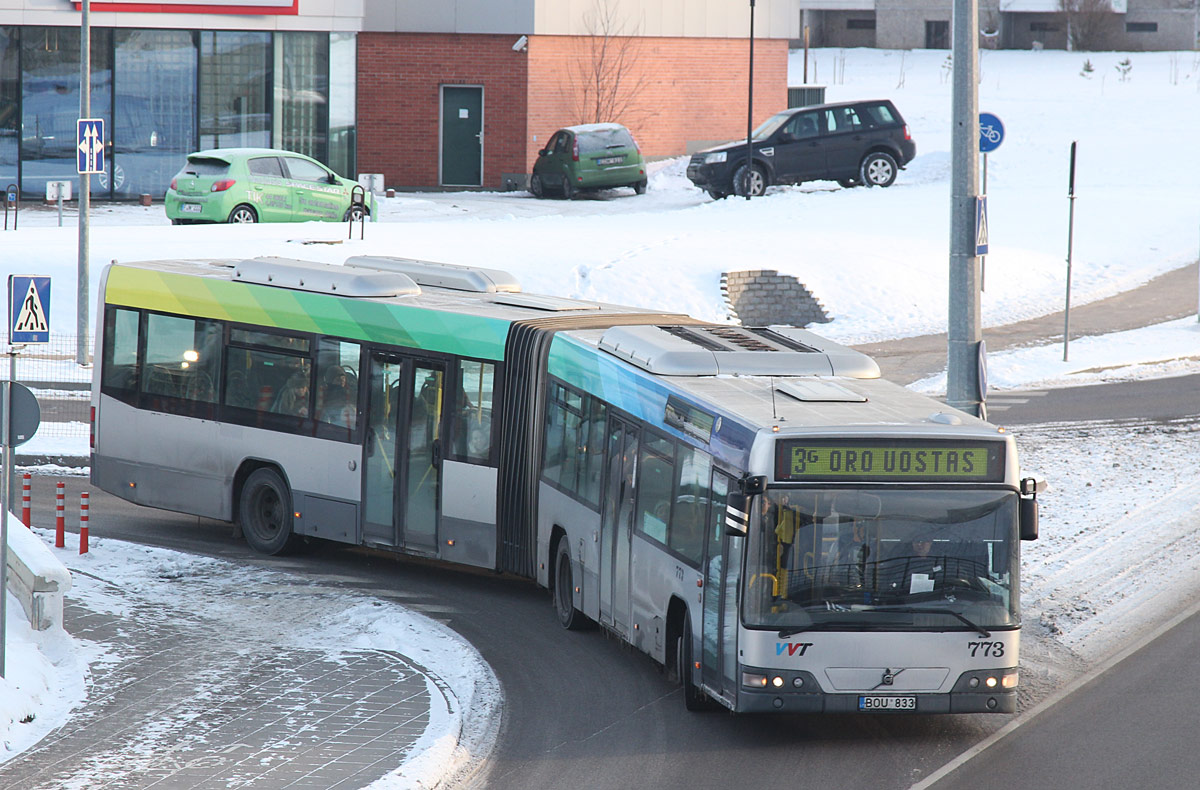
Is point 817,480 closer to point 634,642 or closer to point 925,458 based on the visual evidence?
point 925,458

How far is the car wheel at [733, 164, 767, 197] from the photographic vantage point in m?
34.7

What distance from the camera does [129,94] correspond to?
37.2 metres

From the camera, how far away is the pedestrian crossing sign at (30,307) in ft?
56.1

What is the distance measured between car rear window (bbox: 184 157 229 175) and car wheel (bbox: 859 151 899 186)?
45.9 ft

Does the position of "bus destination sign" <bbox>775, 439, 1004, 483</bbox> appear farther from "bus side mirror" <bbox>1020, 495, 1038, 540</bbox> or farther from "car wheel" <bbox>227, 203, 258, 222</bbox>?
"car wheel" <bbox>227, 203, 258, 222</bbox>

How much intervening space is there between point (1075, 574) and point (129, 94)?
29.3m

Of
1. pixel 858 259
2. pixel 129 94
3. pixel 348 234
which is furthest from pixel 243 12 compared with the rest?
pixel 858 259

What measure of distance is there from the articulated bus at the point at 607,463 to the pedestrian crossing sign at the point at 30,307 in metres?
1.58

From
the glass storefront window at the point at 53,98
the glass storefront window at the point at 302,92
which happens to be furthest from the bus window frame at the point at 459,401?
the glass storefront window at the point at 302,92

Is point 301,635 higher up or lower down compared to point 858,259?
lower down

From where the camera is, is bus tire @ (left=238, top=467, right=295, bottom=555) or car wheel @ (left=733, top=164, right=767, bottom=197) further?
car wheel @ (left=733, top=164, right=767, bottom=197)

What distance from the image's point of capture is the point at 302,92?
1532 inches

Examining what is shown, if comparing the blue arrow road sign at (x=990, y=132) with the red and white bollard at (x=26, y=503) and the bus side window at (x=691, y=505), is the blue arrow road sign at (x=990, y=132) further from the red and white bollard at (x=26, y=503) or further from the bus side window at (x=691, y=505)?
the red and white bollard at (x=26, y=503)

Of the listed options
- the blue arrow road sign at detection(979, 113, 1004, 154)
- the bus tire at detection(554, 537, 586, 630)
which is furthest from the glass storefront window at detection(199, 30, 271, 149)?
the bus tire at detection(554, 537, 586, 630)
